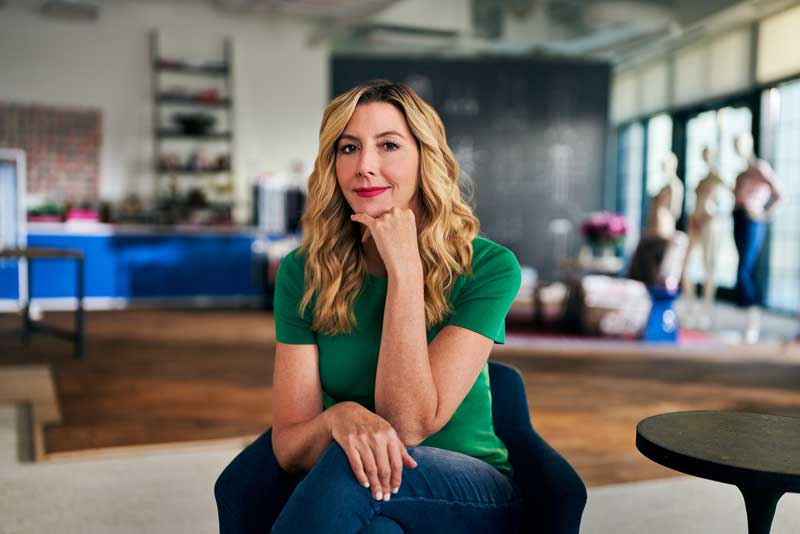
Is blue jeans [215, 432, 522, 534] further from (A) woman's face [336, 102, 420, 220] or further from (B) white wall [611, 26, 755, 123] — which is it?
(B) white wall [611, 26, 755, 123]

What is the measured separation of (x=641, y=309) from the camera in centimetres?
648

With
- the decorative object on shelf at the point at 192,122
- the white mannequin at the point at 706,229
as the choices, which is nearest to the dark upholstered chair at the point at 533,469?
the white mannequin at the point at 706,229

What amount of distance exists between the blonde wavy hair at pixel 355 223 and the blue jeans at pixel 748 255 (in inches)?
233

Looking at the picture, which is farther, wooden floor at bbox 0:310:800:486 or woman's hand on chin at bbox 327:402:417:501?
wooden floor at bbox 0:310:800:486

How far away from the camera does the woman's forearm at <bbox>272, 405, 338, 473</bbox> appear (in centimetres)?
137

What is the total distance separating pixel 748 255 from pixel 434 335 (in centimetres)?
610

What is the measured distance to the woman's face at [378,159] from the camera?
1.46m

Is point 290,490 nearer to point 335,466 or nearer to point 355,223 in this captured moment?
point 335,466

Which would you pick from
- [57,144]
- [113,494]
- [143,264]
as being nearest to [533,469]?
[113,494]

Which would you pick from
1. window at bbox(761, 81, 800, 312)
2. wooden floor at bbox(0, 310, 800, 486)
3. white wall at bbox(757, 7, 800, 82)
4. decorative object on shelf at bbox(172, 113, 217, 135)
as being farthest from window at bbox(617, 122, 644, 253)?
decorative object on shelf at bbox(172, 113, 217, 135)

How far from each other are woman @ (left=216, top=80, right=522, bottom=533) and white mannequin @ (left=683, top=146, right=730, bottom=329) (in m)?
6.21

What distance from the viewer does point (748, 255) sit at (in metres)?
6.80

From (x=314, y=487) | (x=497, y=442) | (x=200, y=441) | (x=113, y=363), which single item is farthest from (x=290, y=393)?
(x=113, y=363)

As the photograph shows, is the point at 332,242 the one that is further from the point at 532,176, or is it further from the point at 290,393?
the point at 532,176
